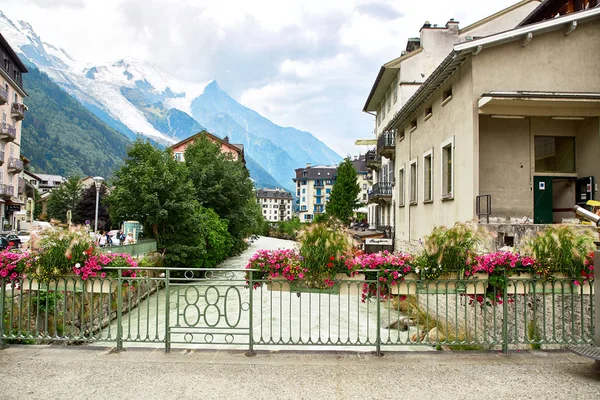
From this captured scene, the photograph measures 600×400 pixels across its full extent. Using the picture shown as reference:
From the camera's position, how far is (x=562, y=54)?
12.9m

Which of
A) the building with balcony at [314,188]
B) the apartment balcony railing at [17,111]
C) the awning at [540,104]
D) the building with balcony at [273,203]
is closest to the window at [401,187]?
the awning at [540,104]

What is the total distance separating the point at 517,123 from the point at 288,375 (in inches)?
507

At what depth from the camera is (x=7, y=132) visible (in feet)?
131

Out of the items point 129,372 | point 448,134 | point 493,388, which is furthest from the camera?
point 448,134

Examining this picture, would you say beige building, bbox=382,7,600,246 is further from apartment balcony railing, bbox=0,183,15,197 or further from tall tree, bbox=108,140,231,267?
apartment balcony railing, bbox=0,183,15,197

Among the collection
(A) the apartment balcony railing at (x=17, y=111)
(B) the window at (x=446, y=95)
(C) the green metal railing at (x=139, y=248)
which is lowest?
(C) the green metal railing at (x=139, y=248)

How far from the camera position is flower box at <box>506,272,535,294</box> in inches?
228

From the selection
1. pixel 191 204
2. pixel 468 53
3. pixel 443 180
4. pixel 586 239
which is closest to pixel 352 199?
pixel 191 204

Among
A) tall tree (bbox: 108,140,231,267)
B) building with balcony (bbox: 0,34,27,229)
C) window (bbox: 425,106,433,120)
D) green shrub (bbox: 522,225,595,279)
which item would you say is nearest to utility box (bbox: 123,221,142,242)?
tall tree (bbox: 108,140,231,267)

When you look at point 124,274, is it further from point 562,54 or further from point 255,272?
point 562,54

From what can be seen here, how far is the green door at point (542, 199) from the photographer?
14156 millimetres

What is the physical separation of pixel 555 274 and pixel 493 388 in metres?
2.14

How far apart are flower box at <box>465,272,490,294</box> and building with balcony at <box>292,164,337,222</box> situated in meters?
112

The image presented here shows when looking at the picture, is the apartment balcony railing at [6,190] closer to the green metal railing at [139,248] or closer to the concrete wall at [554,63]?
the green metal railing at [139,248]
